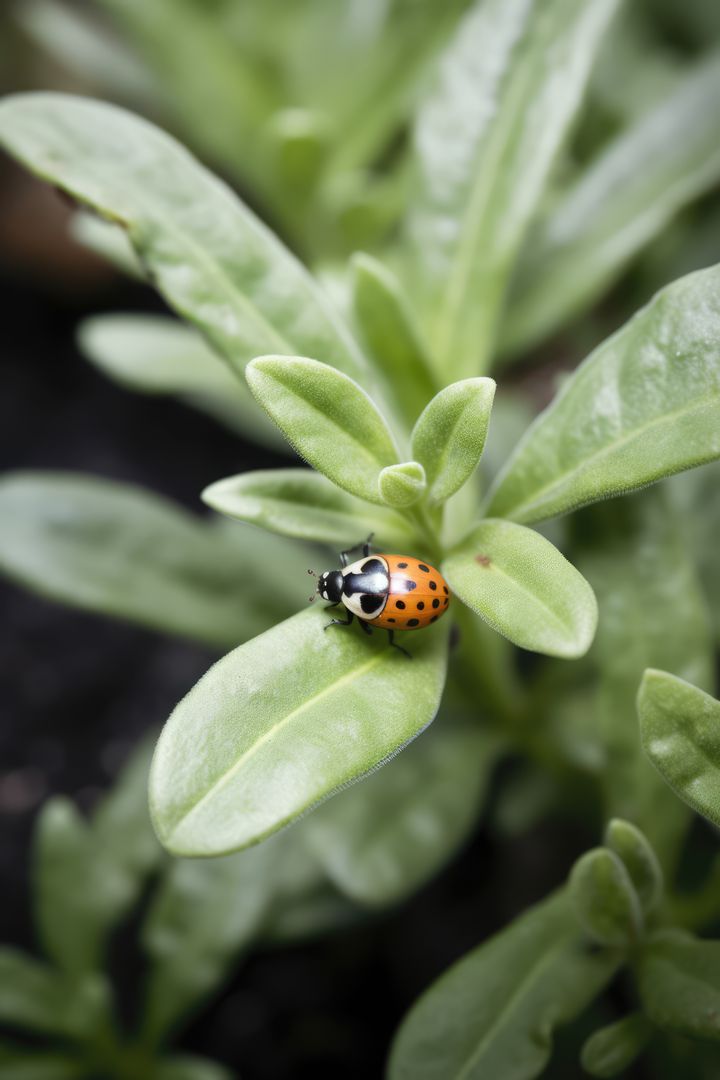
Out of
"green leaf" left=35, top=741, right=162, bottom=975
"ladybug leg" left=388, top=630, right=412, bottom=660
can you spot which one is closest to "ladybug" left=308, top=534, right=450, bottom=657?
"ladybug leg" left=388, top=630, right=412, bottom=660

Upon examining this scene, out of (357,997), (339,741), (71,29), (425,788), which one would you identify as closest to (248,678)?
(339,741)

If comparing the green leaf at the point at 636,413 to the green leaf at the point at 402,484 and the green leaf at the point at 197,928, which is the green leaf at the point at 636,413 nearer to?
the green leaf at the point at 402,484

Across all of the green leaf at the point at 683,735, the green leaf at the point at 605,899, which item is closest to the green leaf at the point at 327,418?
the green leaf at the point at 683,735

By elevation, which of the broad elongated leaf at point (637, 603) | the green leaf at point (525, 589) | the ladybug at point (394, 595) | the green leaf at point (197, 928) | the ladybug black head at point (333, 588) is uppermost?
the ladybug black head at point (333, 588)

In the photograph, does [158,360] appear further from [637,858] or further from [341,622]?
[637,858]

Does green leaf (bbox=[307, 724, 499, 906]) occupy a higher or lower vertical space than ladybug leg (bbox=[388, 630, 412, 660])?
lower

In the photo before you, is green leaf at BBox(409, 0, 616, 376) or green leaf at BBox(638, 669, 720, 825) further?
green leaf at BBox(409, 0, 616, 376)

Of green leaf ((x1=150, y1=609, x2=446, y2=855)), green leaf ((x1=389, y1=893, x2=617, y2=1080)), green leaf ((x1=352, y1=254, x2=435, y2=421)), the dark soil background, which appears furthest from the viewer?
the dark soil background

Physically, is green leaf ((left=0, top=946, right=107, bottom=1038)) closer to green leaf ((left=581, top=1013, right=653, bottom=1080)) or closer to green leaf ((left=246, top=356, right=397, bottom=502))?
green leaf ((left=581, top=1013, right=653, bottom=1080))
